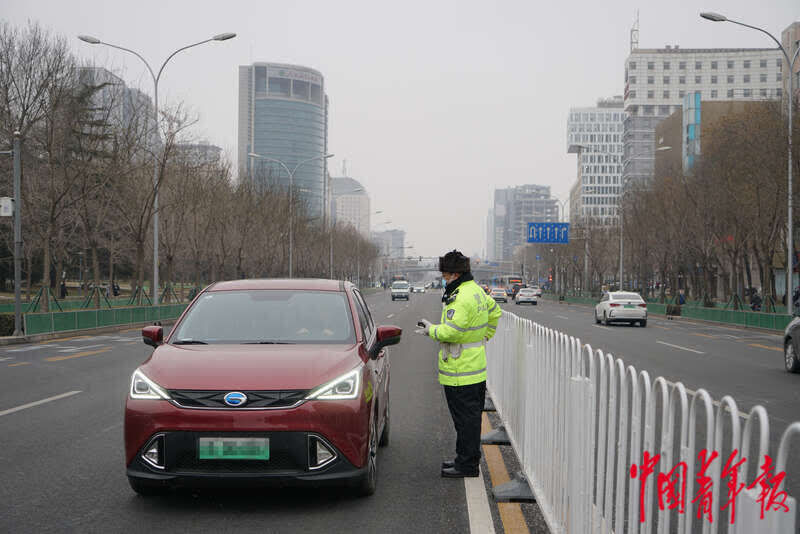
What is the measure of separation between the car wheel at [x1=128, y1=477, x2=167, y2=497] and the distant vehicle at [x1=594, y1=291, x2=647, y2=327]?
27.8 metres

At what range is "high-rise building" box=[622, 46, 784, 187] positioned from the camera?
134m

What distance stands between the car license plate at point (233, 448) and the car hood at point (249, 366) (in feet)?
1.12

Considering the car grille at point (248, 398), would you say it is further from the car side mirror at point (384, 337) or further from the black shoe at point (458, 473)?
the black shoe at point (458, 473)

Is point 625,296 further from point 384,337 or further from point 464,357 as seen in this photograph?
point 464,357

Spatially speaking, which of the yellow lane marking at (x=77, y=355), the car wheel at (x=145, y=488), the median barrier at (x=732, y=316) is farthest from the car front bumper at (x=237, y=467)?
the median barrier at (x=732, y=316)

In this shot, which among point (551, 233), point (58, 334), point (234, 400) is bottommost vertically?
point (58, 334)

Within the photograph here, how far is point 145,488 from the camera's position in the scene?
214 inches

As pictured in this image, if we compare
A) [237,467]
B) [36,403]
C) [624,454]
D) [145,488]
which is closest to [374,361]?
[237,467]

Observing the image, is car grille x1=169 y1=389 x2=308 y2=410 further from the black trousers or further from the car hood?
the black trousers

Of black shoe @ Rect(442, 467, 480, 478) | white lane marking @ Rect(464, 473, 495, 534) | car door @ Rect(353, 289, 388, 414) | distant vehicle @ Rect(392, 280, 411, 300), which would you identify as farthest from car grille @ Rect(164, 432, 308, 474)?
distant vehicle @ Rect(392, 280, 411, 300)

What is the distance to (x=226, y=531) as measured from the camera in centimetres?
484

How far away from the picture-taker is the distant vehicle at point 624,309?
31344 millimetres

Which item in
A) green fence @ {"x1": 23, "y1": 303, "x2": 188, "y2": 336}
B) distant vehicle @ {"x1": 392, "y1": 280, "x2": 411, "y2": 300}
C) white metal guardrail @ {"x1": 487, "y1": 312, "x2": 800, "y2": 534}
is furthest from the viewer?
distant vehicle @ {"x1": 392, "y1": 280, "x2": 411, "y2": 300}

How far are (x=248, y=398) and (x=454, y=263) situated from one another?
78.1 inches
